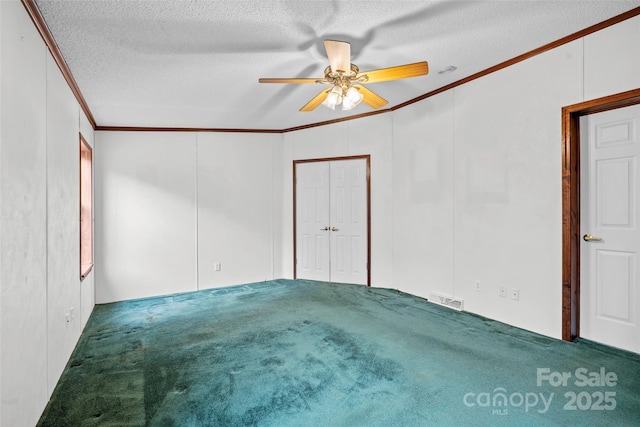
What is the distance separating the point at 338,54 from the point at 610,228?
8.66 ft

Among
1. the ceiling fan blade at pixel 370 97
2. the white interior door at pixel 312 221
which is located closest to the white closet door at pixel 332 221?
the white interior door at pixel 312 221

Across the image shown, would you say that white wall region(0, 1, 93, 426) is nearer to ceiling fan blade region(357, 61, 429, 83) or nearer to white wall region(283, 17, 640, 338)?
ceiling fan blade region(357, 61, 429, 83)

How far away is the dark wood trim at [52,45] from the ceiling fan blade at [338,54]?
178cm

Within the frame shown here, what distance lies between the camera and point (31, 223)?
1.95m

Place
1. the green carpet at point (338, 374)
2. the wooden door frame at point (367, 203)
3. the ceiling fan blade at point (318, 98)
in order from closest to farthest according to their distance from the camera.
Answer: the green carpet at point (338, 374)
the ceiling fan blade at point (318, 98)
the wooden door frame at point (367, 203)

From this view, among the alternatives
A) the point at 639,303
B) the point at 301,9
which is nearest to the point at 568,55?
the point at 639,303

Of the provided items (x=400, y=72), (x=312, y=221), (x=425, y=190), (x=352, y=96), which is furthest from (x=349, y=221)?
(x=400, y=72)

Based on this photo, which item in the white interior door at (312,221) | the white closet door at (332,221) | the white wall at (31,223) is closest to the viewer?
the white wall at (31,223)

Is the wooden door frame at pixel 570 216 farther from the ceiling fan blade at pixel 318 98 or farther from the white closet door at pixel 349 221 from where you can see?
the white closet door at pixel 349 221

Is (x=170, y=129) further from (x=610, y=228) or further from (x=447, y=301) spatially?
(x=610, y=228)

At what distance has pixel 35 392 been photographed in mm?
1940

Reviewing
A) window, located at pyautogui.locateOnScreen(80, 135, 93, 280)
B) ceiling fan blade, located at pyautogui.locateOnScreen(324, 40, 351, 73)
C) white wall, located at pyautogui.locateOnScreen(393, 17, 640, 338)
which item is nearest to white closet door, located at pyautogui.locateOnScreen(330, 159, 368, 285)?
white wall, located at pyautogui.locateOnScreen(393, 17, 640, 338)

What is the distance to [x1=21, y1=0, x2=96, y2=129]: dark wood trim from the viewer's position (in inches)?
79.7

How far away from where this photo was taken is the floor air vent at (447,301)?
384 cm
